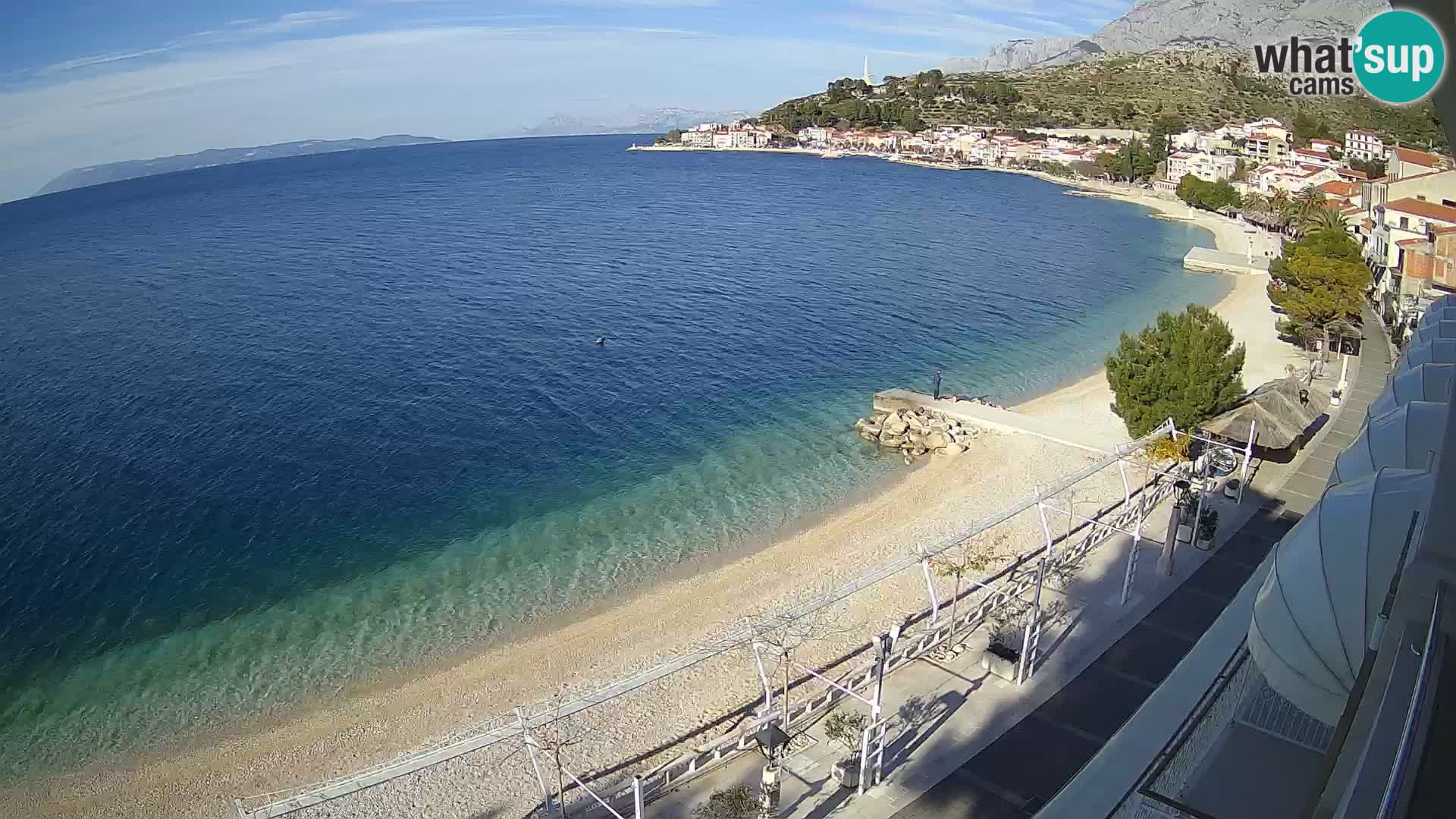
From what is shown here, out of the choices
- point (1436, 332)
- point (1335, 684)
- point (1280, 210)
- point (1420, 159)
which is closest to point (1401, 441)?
point (1335, 684)

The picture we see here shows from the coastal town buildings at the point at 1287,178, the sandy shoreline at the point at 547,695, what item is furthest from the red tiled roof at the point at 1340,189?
the sandy shoreline at the point at 547,695

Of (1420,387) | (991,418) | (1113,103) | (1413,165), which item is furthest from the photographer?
(1113,103)

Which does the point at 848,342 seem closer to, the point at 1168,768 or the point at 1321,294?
the point at 1321,294

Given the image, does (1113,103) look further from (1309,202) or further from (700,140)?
(1309,202)

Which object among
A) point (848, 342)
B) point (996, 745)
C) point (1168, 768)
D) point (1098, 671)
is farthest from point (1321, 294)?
point (1168, 768)

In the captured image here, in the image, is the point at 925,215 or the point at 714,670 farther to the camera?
the point at 925,215

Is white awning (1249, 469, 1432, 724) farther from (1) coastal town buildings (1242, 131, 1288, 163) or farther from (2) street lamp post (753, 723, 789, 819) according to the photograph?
(1) coastal town buildings (1242, 131, 1288, 163)
